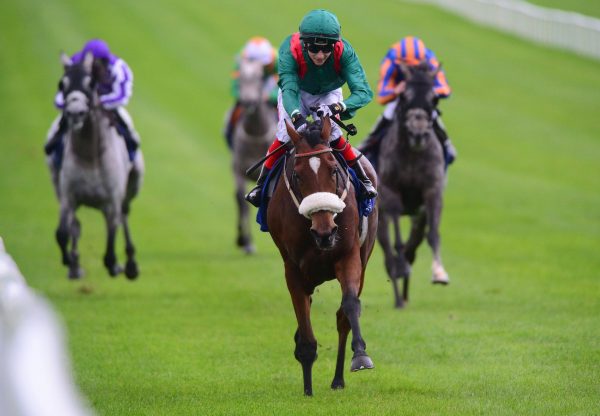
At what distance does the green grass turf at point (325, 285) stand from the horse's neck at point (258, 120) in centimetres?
205

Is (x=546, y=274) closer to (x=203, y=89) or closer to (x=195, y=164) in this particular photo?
(x=195, y=164)

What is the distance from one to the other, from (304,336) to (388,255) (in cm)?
530

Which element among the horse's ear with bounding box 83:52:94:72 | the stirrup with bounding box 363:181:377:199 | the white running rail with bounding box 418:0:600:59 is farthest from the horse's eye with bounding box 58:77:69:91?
the white running rail with bounding box 418:0:600:59

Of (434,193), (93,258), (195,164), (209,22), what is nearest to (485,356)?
(434,193)

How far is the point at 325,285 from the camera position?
17.0 metres

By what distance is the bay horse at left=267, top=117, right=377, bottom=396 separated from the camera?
28.5 feet

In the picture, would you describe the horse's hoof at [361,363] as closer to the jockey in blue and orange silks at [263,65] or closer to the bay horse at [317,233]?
the bay horse at [317,233]

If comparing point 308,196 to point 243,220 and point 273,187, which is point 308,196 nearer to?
point 273,187

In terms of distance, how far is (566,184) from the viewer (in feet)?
90.3

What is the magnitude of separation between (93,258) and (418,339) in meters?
8.97

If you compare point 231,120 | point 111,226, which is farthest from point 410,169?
point 231,120

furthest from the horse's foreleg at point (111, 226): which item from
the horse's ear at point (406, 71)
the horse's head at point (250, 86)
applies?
the horse's head at point (250, 86)

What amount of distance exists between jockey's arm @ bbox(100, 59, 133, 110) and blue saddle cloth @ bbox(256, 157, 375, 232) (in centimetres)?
572

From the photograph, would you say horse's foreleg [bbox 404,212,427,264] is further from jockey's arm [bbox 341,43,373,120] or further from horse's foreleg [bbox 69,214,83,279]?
jockey's arm [bbox 341,43,373,120]
